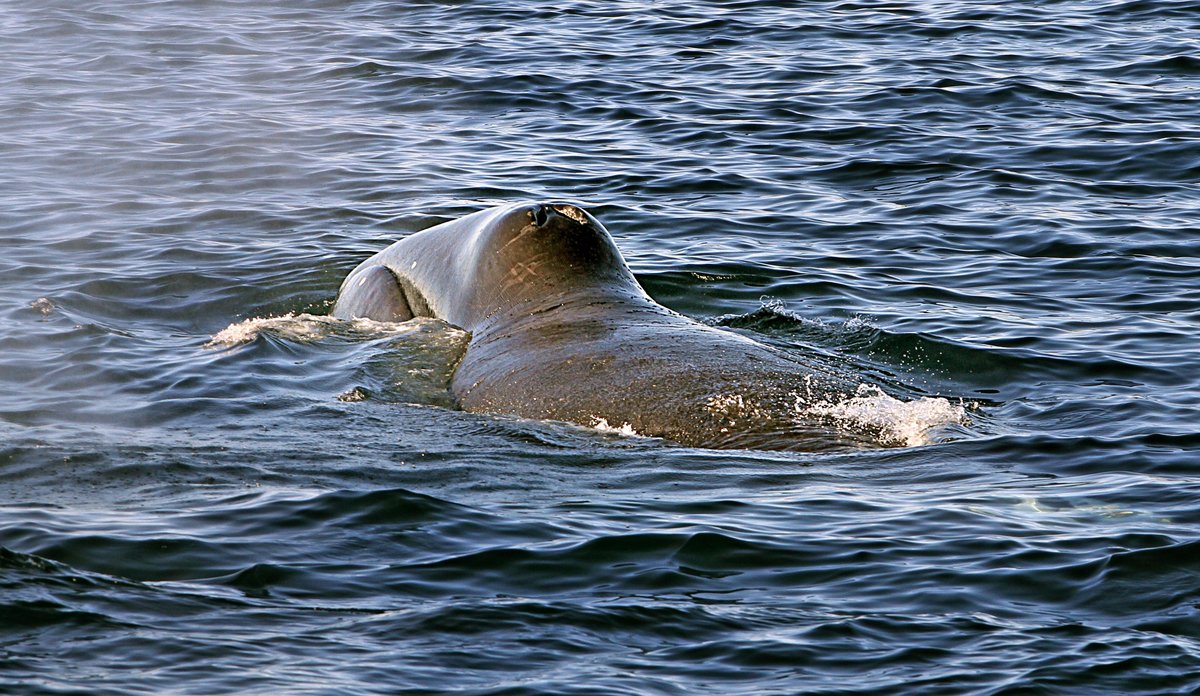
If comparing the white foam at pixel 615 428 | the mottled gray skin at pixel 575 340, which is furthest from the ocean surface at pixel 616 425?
the mottled gray skin at pixel 575 340

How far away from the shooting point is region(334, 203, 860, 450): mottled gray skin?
32.7 feet

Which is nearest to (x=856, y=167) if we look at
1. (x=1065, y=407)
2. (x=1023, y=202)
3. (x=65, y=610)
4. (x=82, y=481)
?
(x=1023, y=202)

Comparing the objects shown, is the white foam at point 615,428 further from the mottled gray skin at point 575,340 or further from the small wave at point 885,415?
the small wave at point 885,415

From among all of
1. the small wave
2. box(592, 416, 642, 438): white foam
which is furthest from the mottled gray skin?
the small wave

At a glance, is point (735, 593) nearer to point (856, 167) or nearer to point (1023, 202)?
point (1023, 202)

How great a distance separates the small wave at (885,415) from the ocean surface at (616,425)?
0.12 ft

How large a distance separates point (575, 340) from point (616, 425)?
3.46 feet

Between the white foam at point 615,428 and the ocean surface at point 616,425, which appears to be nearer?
the ocean surface at point 616,425

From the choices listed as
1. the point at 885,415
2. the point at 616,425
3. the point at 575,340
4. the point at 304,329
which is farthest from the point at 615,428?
the point at 304,329

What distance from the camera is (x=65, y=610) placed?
24.3ft

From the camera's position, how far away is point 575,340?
35.7 ft

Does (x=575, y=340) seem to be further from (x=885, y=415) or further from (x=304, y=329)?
(x=304, y=329)

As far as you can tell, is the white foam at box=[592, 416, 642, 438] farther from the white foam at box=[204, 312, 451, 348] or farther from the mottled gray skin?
the white foam at box=[204, 312, 451, 348]

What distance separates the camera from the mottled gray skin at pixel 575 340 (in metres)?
9.96
